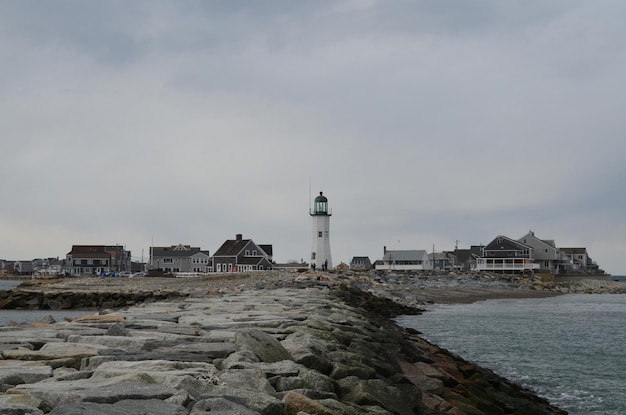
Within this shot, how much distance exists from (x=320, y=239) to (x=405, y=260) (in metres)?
28.5

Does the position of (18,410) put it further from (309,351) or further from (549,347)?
(549,347)

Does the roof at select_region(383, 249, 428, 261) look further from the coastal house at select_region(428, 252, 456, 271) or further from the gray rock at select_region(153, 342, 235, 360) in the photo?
the gray rock at select_region(153, 342, 235, 360)

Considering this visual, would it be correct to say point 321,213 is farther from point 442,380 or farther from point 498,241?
point 442,380

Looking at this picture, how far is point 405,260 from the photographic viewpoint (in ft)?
256

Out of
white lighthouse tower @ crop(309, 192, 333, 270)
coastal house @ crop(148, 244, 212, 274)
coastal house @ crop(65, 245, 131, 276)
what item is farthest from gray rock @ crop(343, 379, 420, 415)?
coastal house @ crop(65, 245, 131, 276)

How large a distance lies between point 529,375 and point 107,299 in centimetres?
2101

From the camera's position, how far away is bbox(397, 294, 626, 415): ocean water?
13.2m

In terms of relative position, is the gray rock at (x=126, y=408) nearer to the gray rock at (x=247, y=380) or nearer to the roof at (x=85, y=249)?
the gray rock at (x=247, y=380)

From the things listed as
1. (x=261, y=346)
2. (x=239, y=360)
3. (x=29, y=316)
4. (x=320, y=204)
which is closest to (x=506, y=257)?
(x=320, y=204)

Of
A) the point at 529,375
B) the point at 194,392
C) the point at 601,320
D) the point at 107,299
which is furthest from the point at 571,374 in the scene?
the point at 107,299

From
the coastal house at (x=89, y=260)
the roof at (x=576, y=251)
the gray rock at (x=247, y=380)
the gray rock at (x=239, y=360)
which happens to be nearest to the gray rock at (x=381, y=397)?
the gray rock at (x=247, y=380)

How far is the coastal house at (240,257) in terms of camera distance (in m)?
61.7

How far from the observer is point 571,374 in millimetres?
15242

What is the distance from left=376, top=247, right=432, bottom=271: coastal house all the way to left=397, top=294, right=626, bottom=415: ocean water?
1714 inches
